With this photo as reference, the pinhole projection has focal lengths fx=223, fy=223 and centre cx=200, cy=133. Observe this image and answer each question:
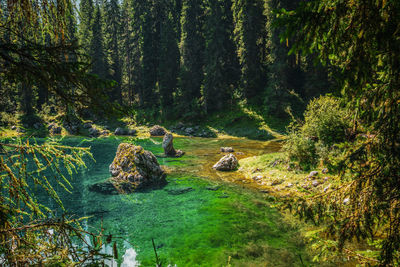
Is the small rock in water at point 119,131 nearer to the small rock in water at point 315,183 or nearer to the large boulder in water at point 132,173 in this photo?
the large boulder in water at point 132,173

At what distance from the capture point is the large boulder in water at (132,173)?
11461mm

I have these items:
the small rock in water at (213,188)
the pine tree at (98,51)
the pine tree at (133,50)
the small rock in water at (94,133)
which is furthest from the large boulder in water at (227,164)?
the pine tree at (98,51)

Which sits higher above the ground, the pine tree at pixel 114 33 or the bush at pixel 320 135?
the pine tree at pixel 114 33

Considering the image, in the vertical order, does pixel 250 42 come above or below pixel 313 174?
above

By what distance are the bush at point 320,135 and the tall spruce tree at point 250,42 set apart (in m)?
23.9

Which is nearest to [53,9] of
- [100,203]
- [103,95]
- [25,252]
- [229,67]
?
[103,95]

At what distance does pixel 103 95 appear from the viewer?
8.36 ft

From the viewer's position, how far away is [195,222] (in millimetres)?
7918

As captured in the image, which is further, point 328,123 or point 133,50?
point 133,50

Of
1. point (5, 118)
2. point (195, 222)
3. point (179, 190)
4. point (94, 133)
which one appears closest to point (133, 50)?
point (94, 133)

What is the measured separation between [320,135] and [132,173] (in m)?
9.78

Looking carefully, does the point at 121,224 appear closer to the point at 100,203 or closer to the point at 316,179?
the point at 100,203

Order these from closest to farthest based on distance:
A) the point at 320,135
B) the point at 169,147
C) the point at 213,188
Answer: the point at 320,135, the point at 213,188, the point at 169,147

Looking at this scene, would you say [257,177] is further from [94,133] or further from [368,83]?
[94,133]
